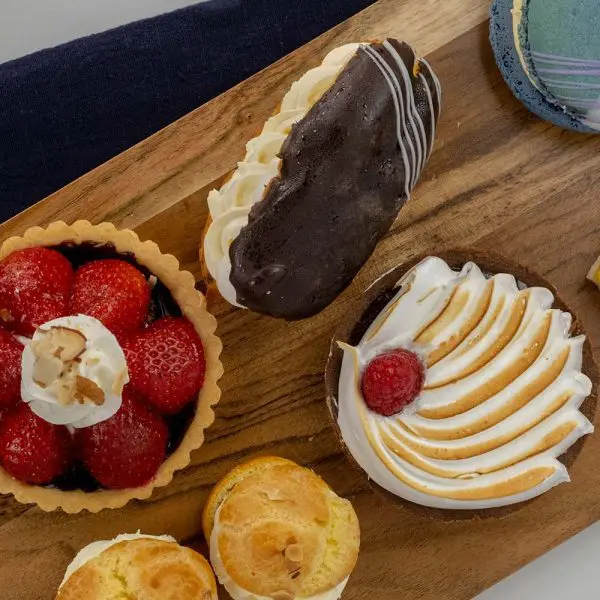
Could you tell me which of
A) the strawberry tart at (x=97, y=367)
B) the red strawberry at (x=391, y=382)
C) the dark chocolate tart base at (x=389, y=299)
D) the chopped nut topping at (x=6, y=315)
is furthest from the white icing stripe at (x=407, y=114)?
the chopped nut topping at (x=6, y=315)

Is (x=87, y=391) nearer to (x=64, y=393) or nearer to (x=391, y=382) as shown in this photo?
(x=64, y=393)

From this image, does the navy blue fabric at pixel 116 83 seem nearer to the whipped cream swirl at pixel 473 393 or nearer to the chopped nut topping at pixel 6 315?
the chopped nut topping at pixel 6 315

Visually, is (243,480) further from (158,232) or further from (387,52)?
(387,52)

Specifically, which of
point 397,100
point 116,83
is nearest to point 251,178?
point 397,100

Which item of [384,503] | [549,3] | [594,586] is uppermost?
[549,3]

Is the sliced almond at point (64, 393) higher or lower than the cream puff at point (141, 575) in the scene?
higher

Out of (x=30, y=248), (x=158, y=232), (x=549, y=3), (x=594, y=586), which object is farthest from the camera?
(x=594, y=586)

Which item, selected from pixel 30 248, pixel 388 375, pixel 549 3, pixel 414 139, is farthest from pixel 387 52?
pixel 30 248
